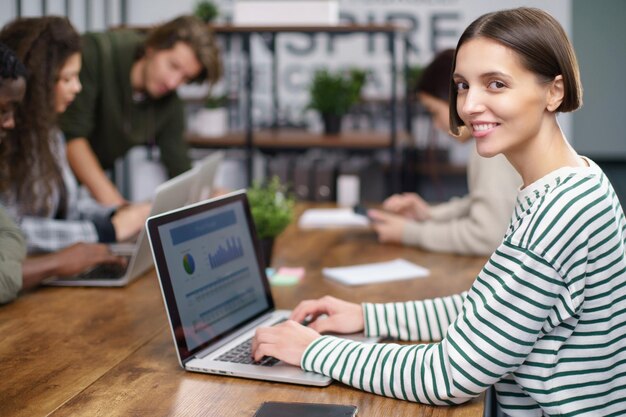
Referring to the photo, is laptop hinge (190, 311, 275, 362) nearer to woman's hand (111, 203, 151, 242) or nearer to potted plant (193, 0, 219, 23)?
woman's hand (111, 203, 151, 242)

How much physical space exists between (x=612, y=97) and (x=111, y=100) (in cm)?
515

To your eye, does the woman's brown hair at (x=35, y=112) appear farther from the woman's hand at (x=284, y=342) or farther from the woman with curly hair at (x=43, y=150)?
the woman's hand at (x=284, y=342)

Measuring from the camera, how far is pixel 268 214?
78.3 inches

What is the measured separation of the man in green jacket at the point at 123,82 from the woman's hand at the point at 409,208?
0.92 meters

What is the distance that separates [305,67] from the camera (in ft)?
21.6

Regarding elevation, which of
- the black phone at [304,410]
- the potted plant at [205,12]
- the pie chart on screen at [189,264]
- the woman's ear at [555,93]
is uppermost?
the potted plant at [205,12]

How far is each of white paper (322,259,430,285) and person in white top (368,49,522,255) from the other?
0.23 meters

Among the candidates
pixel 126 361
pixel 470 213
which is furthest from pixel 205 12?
pixel 126 361

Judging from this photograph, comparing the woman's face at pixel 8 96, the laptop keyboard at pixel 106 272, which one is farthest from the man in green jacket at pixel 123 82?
the woman's face at pixel 8 96

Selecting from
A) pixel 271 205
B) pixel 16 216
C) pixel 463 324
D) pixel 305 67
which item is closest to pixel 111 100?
pixel 16 216

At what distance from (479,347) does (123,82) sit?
236cm

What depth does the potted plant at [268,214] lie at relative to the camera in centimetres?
199

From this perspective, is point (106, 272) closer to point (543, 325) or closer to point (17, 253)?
point (17, 253)

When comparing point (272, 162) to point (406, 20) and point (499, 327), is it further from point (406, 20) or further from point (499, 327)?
point (499, 327)
